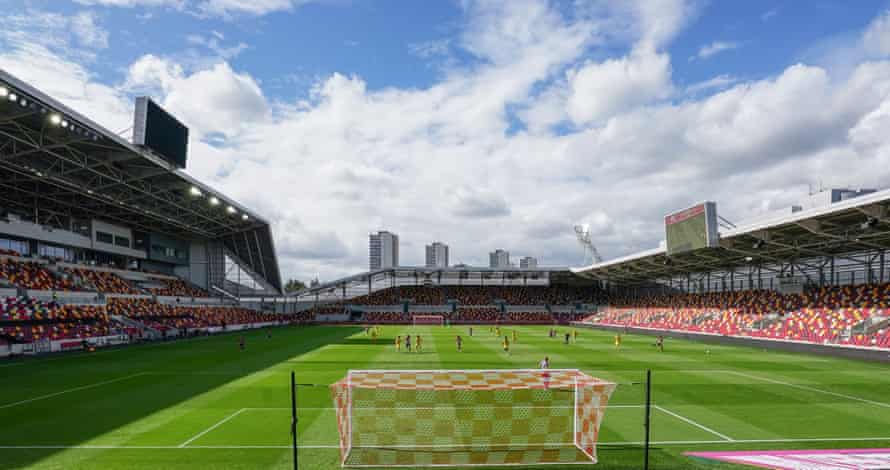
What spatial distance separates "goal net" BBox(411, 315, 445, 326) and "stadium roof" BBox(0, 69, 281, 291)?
88.7 ft

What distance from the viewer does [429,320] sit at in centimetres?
7844

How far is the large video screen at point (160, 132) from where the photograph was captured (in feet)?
111

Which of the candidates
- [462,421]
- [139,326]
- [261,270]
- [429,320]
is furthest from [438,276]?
[462,421]

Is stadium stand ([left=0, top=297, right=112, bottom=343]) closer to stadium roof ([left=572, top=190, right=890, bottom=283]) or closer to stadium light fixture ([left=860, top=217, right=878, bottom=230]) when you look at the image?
stadium roof ([left=572, top=190, right=890, bottom=283])

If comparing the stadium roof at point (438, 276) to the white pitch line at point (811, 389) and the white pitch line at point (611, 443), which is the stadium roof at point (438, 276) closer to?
the white pitch line at point (811, 389)

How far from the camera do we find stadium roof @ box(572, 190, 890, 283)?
88.6 feet

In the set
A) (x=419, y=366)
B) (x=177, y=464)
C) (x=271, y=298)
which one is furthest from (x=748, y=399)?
(x=271, y=298)

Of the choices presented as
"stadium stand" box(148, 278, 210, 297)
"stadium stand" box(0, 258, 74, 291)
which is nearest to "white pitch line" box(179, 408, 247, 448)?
"stadium stand" box(0, 258, 74, 291)

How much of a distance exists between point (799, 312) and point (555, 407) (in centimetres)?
3493

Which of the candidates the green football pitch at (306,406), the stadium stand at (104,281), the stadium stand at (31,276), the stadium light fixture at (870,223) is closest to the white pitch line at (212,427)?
the green football pitch at (306,406)

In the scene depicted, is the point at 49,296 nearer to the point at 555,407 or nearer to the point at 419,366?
the point at 419,366

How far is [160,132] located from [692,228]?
42.7 metres

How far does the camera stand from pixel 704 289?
6288 centimetres

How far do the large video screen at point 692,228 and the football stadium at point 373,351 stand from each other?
19 centimetres
